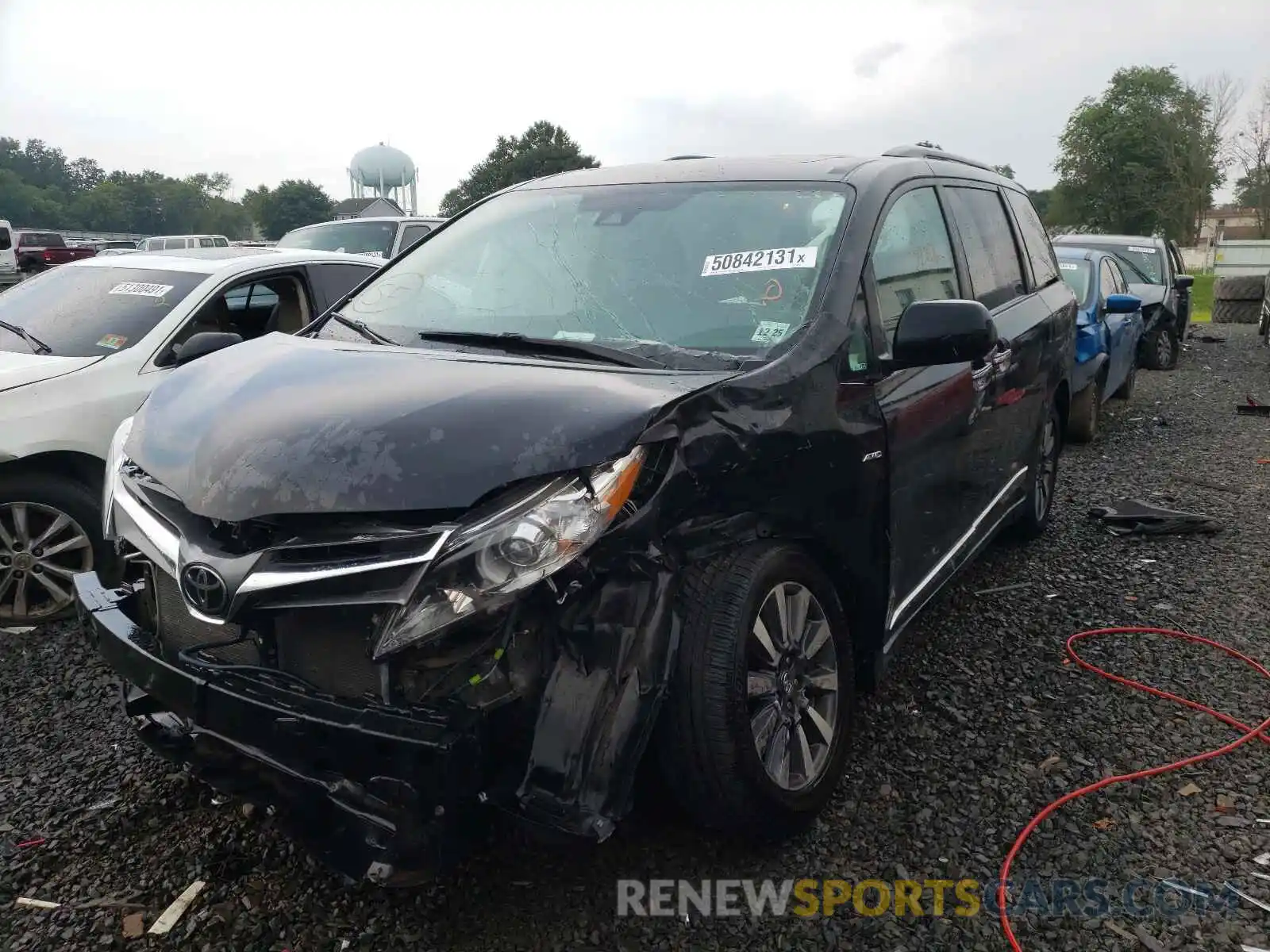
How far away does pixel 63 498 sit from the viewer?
4.23 m

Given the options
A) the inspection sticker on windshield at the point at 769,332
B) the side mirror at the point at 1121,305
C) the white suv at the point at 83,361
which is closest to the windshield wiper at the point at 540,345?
the inspection sticker on windshield at the point at 769,332

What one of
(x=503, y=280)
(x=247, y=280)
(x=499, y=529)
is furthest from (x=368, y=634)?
(x=247, y=280)

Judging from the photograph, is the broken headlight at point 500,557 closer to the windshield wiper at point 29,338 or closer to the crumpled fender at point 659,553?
the crumpled fender at point 659,553

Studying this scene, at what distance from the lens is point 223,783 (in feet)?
6.94

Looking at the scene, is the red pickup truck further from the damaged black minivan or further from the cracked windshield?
the damaged black minivan

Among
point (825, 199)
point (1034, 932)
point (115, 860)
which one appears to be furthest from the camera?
point (825, 199)

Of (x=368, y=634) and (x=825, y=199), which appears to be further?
(x=825, y=199)

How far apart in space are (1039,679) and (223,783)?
2966 mm

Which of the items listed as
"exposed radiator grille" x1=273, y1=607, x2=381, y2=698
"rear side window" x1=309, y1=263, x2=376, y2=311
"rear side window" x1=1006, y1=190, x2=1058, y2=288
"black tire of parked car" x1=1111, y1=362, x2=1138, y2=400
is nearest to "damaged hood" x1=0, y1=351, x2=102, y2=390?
"rear side window" x1=309, y1=263, x2=376, y2=311

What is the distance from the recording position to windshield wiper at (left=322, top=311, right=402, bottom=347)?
3.02m

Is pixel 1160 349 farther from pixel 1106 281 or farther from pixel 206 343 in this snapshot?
pixel 206 343

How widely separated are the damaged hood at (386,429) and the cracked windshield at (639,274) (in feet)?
1.03

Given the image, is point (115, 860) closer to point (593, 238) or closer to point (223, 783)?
point (223, 783)

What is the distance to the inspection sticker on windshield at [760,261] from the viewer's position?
2906 mm
